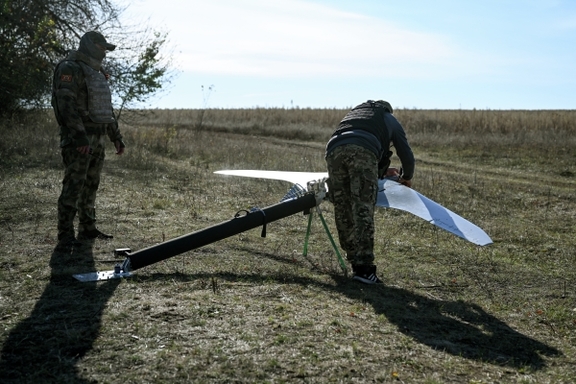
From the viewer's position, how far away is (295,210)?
22.3 feet

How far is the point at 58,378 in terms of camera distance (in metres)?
3.89

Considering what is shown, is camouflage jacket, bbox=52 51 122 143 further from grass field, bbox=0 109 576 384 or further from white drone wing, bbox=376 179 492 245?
white drone wing, bbox=376 179 492 245

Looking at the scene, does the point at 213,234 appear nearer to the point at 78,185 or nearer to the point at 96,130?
the point at 78,185

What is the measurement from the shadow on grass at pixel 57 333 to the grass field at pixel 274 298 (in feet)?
0.04

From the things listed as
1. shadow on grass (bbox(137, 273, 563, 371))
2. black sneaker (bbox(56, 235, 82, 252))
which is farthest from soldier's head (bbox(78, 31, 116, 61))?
shadow on grass (bbox(137, 273, 563, 371))

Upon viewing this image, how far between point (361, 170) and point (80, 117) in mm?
3006

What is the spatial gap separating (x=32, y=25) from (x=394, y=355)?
15087 mm

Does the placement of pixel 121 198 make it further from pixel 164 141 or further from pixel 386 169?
pixel 164 141

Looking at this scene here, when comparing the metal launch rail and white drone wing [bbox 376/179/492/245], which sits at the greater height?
white drone wing [bbox 376/179/492/245]

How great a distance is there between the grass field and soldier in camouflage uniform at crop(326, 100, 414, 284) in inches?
13.0

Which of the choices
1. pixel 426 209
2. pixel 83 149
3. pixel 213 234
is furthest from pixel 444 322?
pixel 83 149

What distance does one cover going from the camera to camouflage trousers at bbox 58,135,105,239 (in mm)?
7098

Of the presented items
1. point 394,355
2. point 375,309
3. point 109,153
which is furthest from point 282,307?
point 109,153

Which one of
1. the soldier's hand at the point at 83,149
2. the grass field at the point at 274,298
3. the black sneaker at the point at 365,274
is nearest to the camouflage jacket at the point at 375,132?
the black sneaker at the point at 365,274
